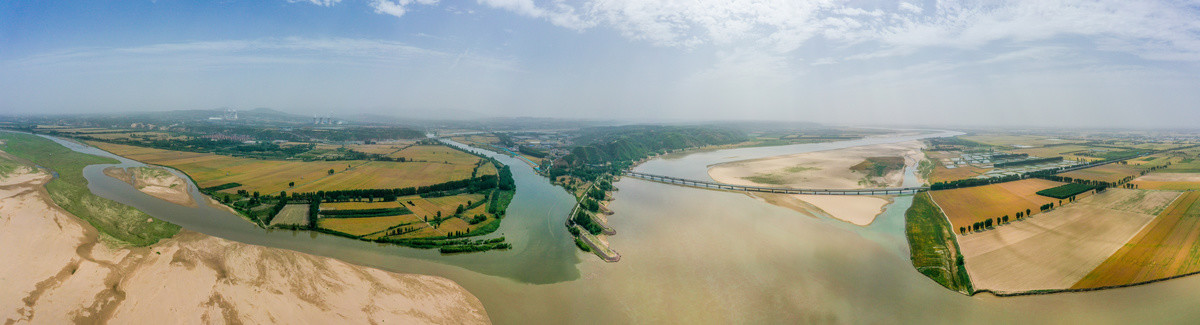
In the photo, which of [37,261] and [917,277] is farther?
[917,277]

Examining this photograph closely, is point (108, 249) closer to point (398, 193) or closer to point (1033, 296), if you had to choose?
point (398, 193)

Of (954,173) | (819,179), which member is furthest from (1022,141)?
(819,179)

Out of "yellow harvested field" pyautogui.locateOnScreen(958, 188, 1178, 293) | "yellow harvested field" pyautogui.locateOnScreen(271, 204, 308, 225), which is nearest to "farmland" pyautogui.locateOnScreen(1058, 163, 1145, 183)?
"yellow harvested field" pyautogui.locateOnScreen(958, 188, 1178, 293)

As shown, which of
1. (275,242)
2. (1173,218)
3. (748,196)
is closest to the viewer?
(275,242)

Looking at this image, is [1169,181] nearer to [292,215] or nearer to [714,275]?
[714,275]

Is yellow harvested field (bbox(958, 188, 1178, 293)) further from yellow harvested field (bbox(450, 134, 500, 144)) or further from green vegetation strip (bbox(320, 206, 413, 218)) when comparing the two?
yellow harvested field (bbox(450, 134, 500, 144))

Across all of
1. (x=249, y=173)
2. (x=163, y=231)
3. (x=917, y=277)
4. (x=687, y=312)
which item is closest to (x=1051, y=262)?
(x=917, y=277)

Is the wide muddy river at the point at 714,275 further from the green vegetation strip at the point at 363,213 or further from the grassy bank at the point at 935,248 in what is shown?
the green vegetation strip at the point at 363,213
